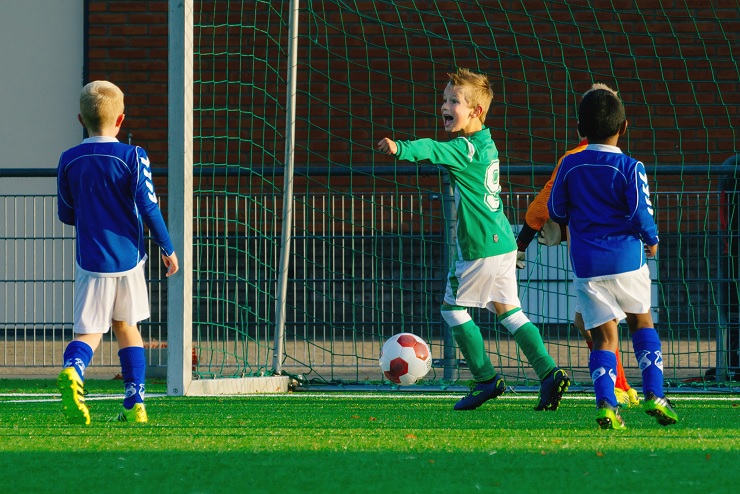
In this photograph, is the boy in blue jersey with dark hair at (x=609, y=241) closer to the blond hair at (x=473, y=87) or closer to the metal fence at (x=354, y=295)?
the blond hair at (x=473, y=87)

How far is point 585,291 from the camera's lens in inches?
200

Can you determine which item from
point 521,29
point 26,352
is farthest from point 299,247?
point 521,29

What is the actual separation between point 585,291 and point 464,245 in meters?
0.96

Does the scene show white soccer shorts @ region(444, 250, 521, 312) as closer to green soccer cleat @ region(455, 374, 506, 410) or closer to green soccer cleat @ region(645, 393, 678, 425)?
green soccer cleat @ region(455, 374, 506, 410)

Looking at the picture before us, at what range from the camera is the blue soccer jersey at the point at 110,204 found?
5109 millimetres

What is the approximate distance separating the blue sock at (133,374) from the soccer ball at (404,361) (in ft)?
5.43

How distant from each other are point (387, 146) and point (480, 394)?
147 cm

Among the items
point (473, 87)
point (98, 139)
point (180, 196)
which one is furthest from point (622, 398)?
point (98, 139)

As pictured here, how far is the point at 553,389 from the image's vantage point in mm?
5730

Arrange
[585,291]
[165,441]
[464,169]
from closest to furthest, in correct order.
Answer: [165,441] < [585,291] < [464,169]

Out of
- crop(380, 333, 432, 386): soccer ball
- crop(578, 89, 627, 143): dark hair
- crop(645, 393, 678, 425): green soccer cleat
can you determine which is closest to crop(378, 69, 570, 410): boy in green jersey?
crop(380, 333, 432, 386): soccer ball

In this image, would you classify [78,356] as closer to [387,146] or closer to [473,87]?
[387,146]

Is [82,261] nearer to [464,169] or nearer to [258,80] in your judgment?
[464,169]

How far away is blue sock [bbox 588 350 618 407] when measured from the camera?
4855 mm
